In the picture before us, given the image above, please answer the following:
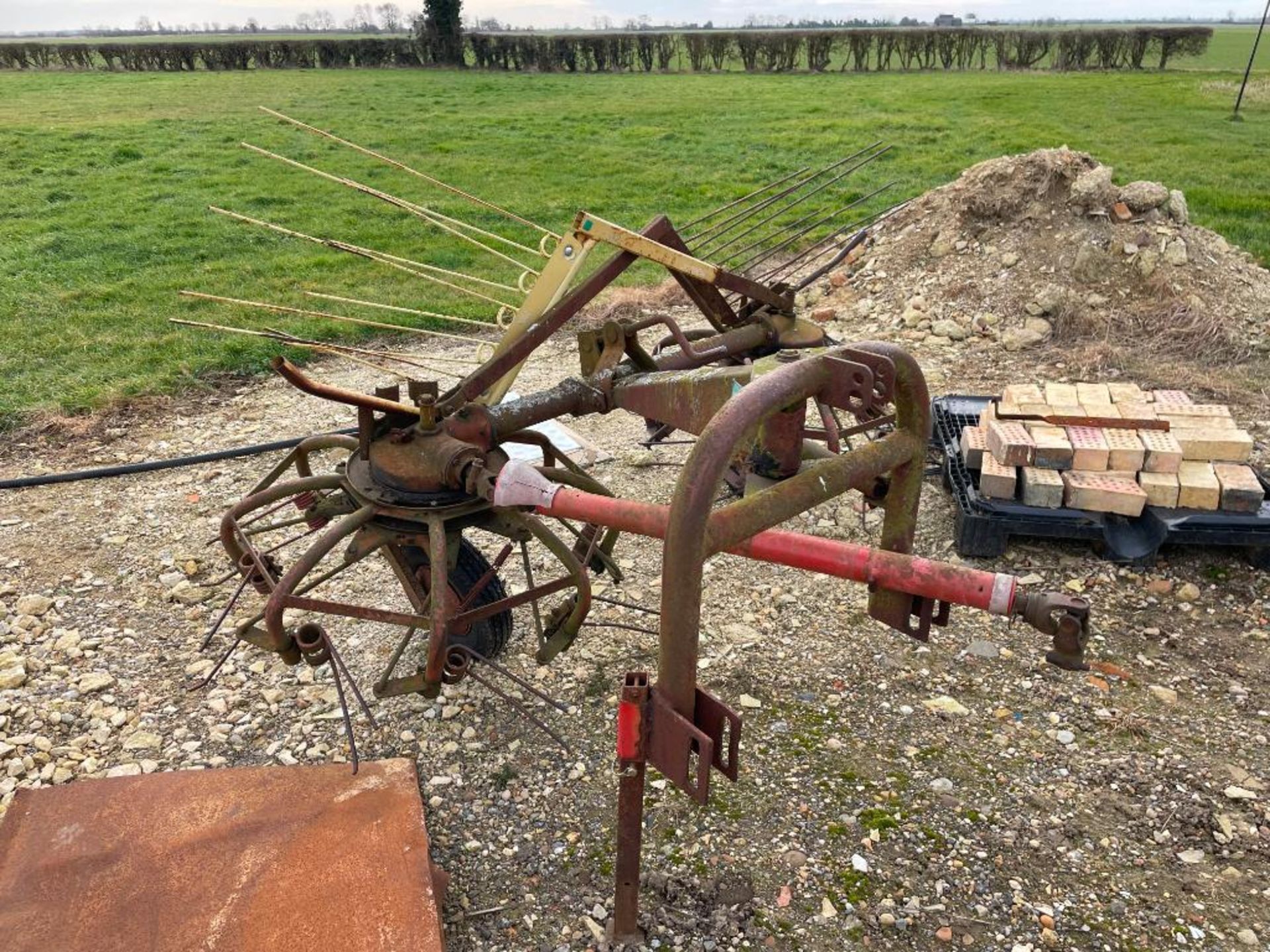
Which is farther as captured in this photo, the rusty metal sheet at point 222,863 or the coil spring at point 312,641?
the coil spring at point 312,641

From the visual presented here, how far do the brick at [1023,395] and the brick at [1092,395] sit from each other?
0.18 m

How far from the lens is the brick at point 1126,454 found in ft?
13.6

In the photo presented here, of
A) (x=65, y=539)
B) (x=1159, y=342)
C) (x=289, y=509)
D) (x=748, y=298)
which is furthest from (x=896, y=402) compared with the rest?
(x=1159, y=342)

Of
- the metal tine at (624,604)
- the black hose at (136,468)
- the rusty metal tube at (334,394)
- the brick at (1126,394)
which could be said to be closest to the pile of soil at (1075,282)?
the brick at (1126,394)

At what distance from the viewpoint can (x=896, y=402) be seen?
88.7 inches

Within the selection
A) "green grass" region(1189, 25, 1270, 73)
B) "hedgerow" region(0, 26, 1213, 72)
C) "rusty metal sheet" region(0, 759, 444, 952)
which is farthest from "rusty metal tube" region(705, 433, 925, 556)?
"hedgerow" region(0, 26, 1213, 72)

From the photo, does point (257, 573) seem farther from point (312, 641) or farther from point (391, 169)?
point (391, 169)

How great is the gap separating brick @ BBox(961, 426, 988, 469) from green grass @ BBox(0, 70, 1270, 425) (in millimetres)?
4641

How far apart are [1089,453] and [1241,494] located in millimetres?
636

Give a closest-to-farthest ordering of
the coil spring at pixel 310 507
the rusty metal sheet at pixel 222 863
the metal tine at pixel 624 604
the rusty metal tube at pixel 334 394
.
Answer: the rusty metal sheet at pixel 222 863, the rusty metal tube at pixel 334 394, the coil spring at pixel 310 507, the metal tine at pixel 624 604

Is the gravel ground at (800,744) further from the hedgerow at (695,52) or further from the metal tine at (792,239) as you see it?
the hedgerow at (695,52)

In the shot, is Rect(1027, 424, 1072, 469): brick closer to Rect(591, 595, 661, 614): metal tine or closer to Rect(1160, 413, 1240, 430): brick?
Rect(1160, 413, 1240, 430): brick

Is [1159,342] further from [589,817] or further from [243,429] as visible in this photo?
[243,429]

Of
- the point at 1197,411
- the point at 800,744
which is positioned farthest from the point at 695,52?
the point at 800,744
